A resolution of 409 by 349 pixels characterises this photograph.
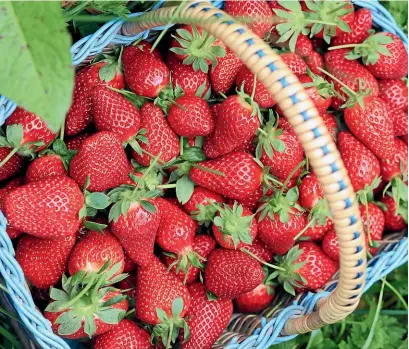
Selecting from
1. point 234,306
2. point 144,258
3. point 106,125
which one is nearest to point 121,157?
point 106,125

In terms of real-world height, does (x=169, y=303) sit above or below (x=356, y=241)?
below

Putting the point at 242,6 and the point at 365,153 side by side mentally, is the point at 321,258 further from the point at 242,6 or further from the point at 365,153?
the point at 242,6

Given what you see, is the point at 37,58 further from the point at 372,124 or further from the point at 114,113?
the point at 372,124

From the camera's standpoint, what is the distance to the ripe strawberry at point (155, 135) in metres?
1.02

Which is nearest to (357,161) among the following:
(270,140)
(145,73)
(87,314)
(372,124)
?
(372,124)

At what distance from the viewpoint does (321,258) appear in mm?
1118

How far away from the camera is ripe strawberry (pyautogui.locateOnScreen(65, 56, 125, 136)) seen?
1001mm

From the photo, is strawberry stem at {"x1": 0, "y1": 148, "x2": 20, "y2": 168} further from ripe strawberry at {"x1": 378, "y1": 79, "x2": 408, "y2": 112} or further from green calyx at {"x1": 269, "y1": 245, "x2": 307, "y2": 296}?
ripe strawberry at {"x1": 378, "y1": 79, "x2": 408, "y2": 112}

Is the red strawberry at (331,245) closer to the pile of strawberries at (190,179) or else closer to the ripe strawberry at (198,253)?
the pile of strawberries at (190,179)

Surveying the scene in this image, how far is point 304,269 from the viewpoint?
1110mm

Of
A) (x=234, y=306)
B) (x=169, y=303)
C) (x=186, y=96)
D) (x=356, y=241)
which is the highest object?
(x=186, y=96)

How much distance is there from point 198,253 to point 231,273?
0.07 m

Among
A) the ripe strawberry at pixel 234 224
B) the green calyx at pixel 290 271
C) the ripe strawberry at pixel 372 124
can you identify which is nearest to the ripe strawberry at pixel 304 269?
the green calyx at pixel 290 271

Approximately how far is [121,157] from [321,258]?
1.29 feet
